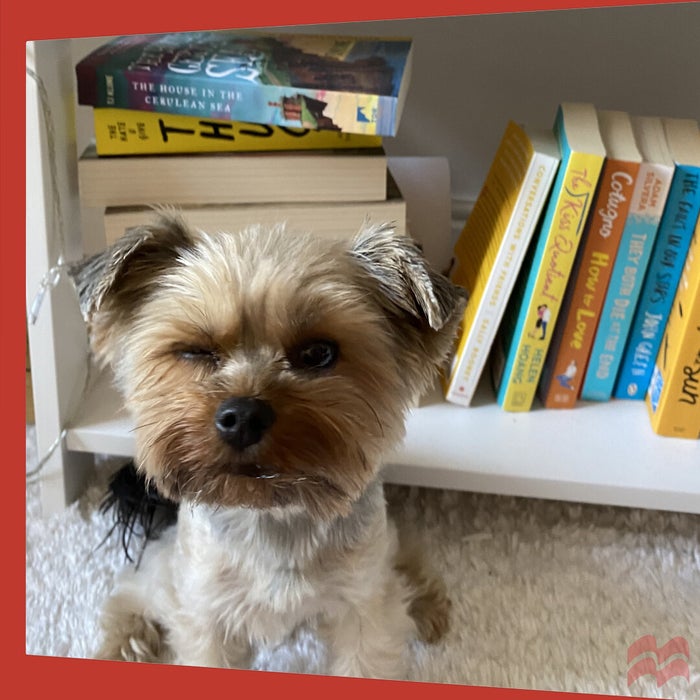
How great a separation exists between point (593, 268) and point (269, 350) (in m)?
0.49

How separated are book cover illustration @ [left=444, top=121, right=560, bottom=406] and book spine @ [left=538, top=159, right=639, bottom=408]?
0.07 meters

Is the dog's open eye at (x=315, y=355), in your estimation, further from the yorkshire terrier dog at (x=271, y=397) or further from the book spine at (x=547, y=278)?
the book spine at (x=547, y=278)

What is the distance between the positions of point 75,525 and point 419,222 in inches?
27.3

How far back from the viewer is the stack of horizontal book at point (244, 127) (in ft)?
3.11

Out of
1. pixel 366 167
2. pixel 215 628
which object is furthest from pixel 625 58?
pixel 215 628

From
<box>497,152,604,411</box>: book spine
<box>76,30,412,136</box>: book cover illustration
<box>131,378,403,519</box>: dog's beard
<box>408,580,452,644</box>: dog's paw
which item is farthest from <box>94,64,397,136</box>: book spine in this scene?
<box>408,580,452,644</box>: dog's paw

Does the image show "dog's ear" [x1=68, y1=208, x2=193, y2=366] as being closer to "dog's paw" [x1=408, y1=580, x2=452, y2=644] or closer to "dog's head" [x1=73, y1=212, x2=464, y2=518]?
"dog's head" [x1=73, y1=212, x2=464, y2=518]

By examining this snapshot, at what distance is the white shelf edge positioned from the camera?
3.56ft

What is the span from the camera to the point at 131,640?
1058 millimetres

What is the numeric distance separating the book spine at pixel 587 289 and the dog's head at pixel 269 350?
0.31m

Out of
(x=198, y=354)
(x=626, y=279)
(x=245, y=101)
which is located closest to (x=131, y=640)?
(x=198, y=354)

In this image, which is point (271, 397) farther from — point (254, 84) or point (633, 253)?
point (633, 253)

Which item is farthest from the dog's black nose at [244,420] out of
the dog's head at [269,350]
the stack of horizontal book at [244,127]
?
the stack of horizontal book at [244,127]

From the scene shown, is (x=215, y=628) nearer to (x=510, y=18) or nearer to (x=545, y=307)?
(x=545, y=307)
